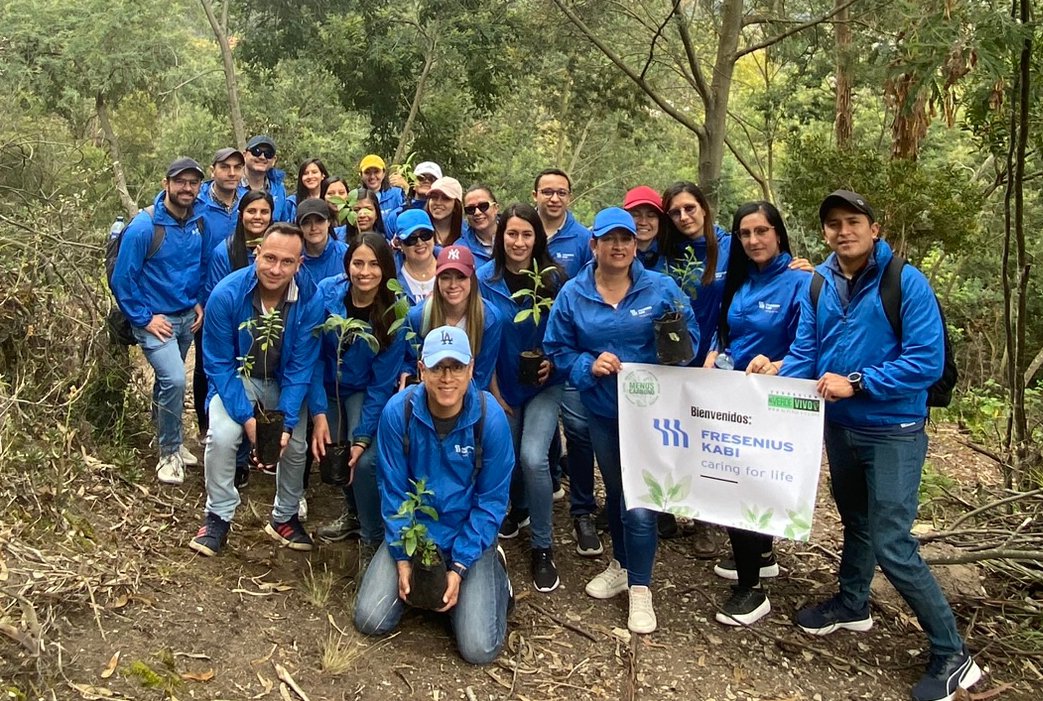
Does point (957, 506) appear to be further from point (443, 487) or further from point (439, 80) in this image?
point (439, 80)

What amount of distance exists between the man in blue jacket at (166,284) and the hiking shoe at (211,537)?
0.90m

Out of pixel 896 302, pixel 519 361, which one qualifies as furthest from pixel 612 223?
→ pixel 896 302

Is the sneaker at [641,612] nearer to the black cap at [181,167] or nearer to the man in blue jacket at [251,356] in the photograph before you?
the man in blue jacket at [251,356]

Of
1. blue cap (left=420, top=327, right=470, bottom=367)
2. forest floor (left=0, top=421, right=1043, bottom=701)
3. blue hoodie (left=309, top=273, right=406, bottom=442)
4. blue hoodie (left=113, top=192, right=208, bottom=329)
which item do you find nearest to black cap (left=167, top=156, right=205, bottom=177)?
blue hoodie (left=113, top=192, right=208, bottom=329)

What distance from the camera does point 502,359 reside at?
16.5ft

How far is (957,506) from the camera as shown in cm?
586

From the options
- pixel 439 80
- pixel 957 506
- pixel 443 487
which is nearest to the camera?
pixel 443 487

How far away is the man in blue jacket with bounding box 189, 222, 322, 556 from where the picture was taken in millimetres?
4516

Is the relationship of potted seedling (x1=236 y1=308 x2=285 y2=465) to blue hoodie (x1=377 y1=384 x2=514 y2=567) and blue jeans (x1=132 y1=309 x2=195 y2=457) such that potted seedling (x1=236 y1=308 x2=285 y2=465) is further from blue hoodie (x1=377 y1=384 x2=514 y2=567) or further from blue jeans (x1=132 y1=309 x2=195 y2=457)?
blue jeans (x1=132 y1=309 x2=195 y2=457)

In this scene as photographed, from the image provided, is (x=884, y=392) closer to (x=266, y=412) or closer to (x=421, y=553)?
(x=421, y=553)

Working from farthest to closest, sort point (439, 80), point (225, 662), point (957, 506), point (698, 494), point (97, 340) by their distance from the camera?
point (439, 80), point (957, 506), point (97, 340), point (698, 494), point (225, 662)

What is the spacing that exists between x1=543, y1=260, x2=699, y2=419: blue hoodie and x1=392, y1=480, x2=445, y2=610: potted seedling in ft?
3.40

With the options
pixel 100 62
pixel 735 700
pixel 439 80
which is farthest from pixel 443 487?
pixel 100 62

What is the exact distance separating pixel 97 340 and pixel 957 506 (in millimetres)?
6117
